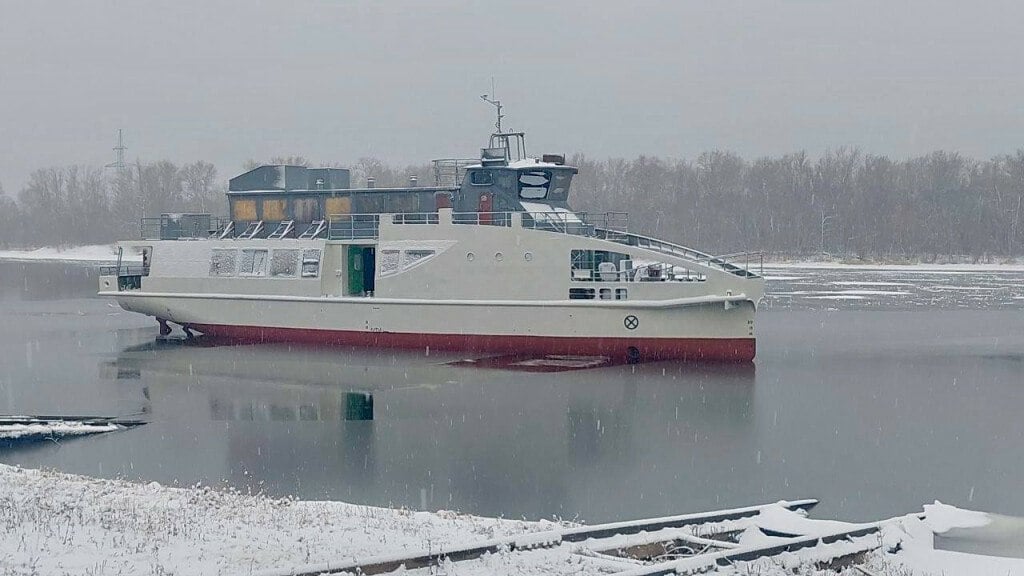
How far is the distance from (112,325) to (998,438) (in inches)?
1236

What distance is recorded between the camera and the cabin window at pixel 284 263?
103ft

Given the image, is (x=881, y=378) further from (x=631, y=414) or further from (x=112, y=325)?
(x=112, y=325)

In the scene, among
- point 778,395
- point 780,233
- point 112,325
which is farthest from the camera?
point 780,233

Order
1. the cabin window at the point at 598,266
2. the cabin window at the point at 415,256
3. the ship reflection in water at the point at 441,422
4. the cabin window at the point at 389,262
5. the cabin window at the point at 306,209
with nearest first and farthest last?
the ship reflection in water at the point at 441,422, the cabin window at the point at 598,266, the cabin window at the point at 415,256, the cabin window at the point at 389,262, the cabin window at the point at 306,209

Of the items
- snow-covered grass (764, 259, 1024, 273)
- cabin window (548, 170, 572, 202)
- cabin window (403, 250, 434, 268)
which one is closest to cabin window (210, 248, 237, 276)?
cabin window (403, 250, 434, 268)

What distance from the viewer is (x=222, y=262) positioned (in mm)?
32781

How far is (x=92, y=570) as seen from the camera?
9055mm

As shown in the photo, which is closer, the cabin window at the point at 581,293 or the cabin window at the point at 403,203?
the cabin window at the point at 581,293

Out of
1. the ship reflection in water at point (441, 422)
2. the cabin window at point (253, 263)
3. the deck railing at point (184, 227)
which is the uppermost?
the deck railing at point (184, 227)

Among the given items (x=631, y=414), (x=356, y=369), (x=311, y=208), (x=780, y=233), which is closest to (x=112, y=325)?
(x=311, y=208)

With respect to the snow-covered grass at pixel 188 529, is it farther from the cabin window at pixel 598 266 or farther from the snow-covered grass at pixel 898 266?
the snow-covered grass at pixel 898 266

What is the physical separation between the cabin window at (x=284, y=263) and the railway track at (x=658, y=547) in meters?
21.4

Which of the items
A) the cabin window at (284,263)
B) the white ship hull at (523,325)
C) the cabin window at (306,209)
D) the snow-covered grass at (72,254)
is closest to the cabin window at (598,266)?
the white ship hull at (523,325)

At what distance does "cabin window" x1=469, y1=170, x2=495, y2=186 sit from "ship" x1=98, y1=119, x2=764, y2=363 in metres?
0.03
